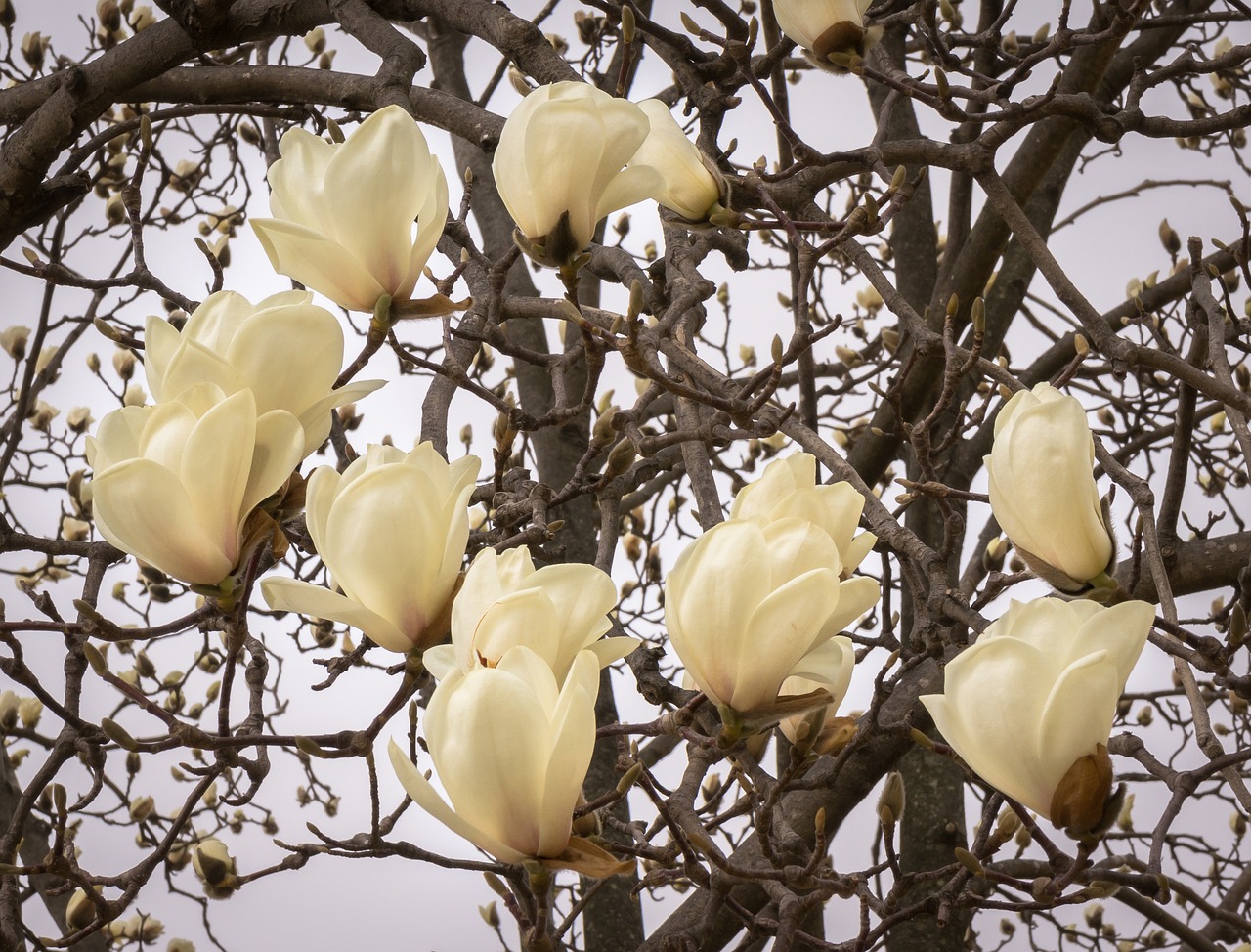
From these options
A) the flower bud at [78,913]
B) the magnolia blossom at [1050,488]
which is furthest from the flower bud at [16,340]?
the magnolia blossom at [1050,488]

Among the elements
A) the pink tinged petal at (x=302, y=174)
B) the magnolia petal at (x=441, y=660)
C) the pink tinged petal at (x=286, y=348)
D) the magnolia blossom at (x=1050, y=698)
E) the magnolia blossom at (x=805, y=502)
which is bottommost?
the magnolia blossom at (x=1050, y=698)

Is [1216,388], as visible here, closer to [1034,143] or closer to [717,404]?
[717,404]

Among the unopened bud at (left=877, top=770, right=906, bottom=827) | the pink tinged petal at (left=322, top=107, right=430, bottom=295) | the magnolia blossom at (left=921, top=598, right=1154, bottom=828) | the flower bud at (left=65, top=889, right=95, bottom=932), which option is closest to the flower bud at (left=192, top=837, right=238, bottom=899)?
the flower bud at (left=65, top=889, right=95, bottom=932)

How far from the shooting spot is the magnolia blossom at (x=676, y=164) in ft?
2.64

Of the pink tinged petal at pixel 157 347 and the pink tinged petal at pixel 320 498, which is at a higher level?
the pink tinged petal at pixel 157 347

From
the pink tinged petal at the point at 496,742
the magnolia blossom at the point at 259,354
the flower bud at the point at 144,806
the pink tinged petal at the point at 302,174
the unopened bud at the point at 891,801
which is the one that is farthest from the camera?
the flower bud at the point at 144,806

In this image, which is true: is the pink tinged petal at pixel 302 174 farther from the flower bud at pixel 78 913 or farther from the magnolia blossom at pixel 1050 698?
the flower bud at pixel 78 913

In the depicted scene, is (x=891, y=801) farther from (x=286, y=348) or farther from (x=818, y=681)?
(x=286, y=348)

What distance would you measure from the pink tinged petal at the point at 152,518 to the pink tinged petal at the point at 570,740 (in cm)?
19

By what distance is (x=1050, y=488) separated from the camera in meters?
0.57

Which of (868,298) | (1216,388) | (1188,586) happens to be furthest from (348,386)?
(868,298)

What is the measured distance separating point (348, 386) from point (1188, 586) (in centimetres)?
138

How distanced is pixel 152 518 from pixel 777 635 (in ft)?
0.88

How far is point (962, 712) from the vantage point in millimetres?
480
